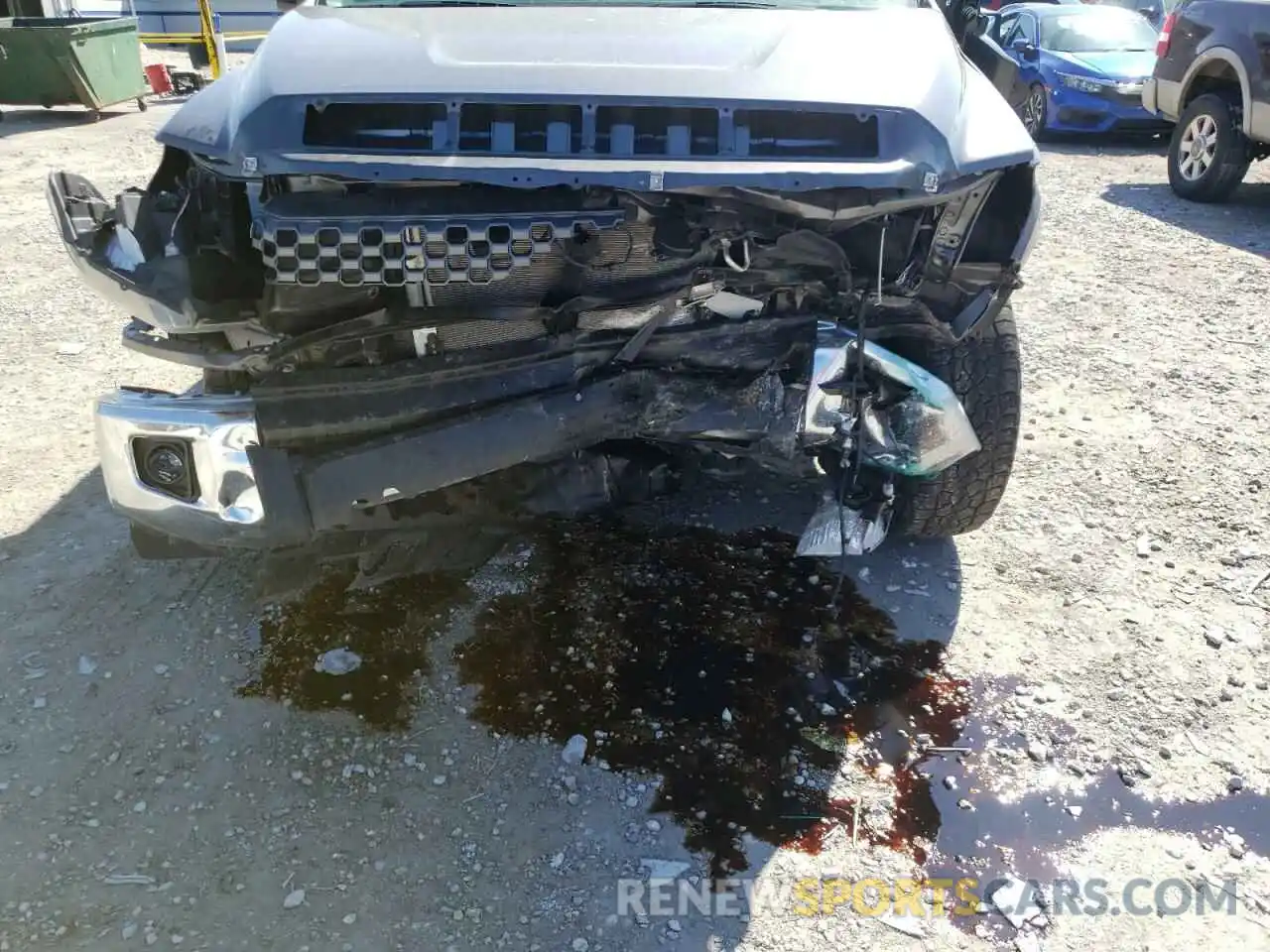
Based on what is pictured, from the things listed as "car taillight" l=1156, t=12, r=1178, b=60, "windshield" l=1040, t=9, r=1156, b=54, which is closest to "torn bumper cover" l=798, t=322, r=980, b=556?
"car taillight" l=1156, t=12, r=1178, b=60

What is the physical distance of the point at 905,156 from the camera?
6.93 feet

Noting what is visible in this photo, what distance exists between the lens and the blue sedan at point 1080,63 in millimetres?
9797

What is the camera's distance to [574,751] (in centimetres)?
247

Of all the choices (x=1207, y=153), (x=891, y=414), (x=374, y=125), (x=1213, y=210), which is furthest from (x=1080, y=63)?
(x=374, y=125)

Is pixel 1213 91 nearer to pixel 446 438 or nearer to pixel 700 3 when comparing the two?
pixel 700 3

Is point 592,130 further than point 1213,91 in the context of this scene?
No

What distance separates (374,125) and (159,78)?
1308cm

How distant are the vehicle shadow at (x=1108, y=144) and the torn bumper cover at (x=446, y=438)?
870 cm

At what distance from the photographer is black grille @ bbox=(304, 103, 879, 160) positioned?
6.91 ft

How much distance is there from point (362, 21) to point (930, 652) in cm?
240

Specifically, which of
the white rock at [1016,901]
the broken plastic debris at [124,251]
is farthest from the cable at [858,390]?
the broken plastic debris at [124,251]

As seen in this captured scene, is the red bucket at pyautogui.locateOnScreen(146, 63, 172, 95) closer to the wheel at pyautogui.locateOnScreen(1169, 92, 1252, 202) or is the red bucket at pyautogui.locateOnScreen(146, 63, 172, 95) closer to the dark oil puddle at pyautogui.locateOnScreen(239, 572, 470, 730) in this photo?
the wheel at pyautogui.locateOnScreen(1169, 92, 1252, 202)

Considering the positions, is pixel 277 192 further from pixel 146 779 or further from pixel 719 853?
pixel 719 853

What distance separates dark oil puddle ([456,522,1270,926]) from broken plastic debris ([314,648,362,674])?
0.30 meters
